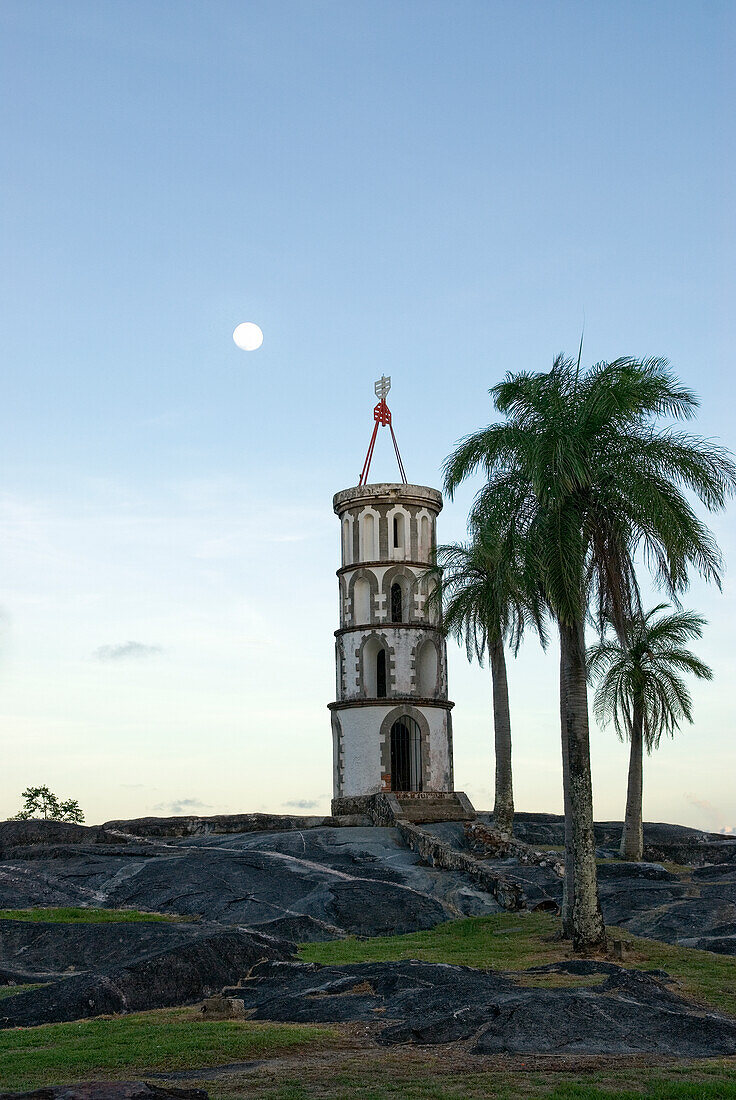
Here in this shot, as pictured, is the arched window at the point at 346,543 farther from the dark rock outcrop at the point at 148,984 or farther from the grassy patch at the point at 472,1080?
the grassy patch at the point at 472,1080

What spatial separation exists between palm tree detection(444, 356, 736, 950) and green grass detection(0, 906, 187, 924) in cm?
1067

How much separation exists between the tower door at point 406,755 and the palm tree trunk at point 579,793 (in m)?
23.9

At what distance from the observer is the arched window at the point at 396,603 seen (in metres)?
49.4

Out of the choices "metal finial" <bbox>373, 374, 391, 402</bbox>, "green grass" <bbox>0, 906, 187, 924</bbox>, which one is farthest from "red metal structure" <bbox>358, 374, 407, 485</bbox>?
→ "green grass" <bbox>0, 906, 187, 924</bbox>

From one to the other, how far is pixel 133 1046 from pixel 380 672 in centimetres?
3535

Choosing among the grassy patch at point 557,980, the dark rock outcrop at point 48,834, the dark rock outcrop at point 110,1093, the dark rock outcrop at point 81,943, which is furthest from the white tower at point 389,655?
the dark rock outcrop at point 110,1093

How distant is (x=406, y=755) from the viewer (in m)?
48.2

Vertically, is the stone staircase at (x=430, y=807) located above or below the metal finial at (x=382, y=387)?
below

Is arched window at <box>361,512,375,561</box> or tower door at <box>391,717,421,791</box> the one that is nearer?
tower door at <box>391,717,421,791</box>

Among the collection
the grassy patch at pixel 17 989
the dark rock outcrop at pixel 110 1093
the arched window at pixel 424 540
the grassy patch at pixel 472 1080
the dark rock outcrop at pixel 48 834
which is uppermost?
the arched window at pixel 424 540

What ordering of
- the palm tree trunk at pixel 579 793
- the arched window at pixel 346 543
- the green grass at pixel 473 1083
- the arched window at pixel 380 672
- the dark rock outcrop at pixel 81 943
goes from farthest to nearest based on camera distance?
A: the arched window at pixel 346 543 → the arched window at pixel 380 672 → the palm tree trunk at pixel 579 793 → the dark rock outcrop at pixel 81 943 → the green grass at pixel 473 1083

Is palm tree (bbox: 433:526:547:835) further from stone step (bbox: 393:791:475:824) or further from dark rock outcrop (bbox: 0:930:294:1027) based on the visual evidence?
dark rock outcrop (bbox: 0:930:294:1027)

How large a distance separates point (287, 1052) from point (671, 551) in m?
13.5

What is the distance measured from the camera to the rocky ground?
1458 centimetres
